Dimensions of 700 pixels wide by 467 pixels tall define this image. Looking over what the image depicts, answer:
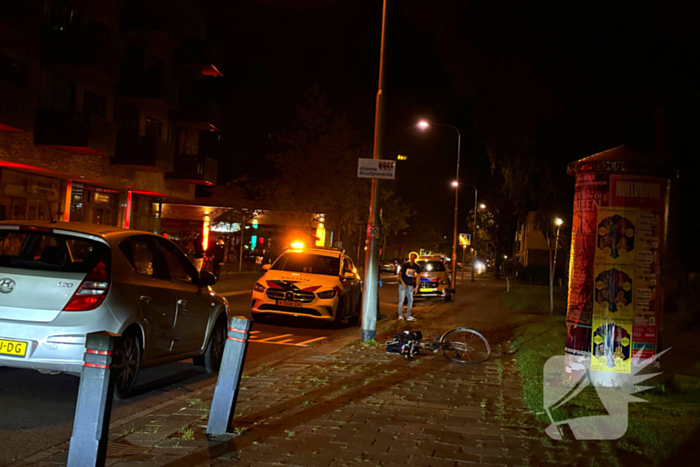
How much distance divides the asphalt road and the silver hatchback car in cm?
35

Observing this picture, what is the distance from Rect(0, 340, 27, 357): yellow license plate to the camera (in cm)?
654

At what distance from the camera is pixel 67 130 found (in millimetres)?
24984

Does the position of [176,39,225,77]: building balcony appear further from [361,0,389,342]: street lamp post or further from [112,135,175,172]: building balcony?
[361,0,389,342]: street lamp post

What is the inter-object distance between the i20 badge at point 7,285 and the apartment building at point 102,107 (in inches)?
699

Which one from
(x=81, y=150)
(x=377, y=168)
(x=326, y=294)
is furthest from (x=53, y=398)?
(x=81, y=150)

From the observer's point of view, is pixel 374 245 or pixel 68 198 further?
pixel 68 198

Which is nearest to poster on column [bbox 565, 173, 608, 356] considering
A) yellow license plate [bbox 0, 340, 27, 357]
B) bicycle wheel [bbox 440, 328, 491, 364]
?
bicycle wheel [bbox 440, 328, 491, 364]

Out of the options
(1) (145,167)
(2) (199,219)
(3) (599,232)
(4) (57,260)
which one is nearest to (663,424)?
(3) (599,232)

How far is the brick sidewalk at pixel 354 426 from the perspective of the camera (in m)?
5.23

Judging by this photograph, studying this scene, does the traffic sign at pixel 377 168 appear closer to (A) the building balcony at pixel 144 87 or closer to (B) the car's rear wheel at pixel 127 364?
(B) the car's rear wheel at pixel 127 364

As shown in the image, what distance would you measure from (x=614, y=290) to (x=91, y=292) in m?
5.47

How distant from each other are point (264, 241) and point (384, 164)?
4082 centimetres

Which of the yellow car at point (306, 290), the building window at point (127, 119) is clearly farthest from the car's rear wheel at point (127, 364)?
the building window at point (127, 119)

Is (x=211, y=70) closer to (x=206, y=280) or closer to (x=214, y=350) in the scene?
(x=214, y=350)
